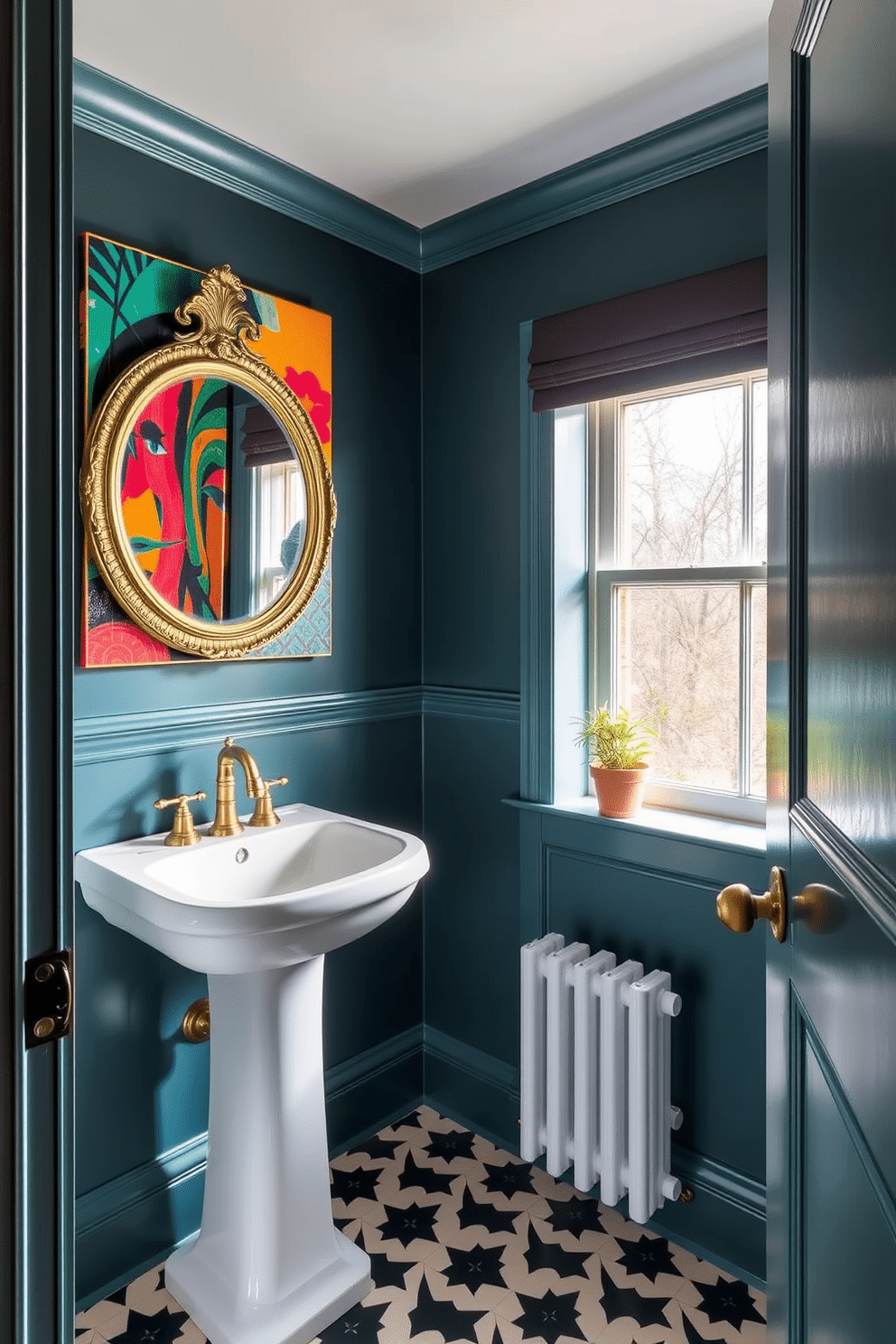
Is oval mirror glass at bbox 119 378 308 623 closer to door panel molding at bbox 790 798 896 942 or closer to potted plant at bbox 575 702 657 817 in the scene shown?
potted plant at bbox 575 702 657 817

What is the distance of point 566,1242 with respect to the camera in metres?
1.96

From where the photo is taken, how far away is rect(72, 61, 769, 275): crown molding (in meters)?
1.78

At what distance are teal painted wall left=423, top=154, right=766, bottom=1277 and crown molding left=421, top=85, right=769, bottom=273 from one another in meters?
0.03

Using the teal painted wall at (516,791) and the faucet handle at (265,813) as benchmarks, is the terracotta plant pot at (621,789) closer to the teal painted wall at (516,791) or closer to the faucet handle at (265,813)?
the teal painted wall at (516,791)

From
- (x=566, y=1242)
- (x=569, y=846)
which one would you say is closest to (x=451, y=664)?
(x=569, y=846)

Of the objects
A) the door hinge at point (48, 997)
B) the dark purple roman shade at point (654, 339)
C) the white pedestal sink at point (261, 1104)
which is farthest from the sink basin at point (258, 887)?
the dark purple roman shade at point (654, 339)

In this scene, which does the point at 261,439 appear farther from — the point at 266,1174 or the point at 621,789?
the point at 266,1174

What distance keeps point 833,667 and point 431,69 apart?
5.07 ft

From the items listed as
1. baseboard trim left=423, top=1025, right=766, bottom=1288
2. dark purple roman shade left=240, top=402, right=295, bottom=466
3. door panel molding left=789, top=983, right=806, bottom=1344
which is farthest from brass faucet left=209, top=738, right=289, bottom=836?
door panel molding left=789, top=983, right=806, bottom=1344

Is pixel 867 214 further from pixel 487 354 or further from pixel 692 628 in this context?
pixel 487 354

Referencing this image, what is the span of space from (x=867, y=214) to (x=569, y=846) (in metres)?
1.69

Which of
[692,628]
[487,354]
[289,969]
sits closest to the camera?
[289,969]

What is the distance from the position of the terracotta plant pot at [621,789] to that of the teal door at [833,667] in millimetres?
959

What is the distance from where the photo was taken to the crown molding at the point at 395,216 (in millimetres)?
1777
